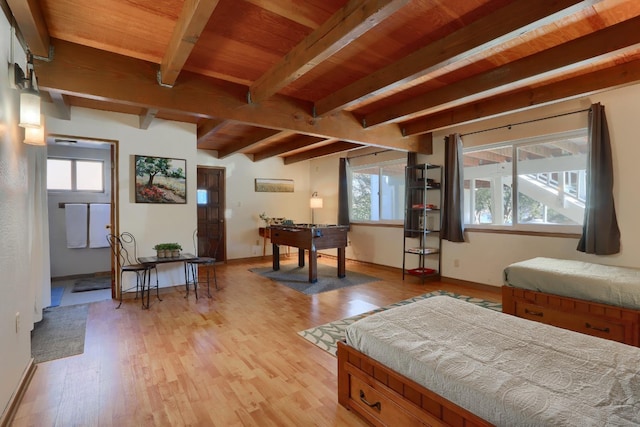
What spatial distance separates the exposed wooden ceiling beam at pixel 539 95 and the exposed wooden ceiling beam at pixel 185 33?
319 cm

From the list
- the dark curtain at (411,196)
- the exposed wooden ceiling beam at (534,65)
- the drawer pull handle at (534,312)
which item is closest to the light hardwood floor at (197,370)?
the drawer pull handle at (534,312)

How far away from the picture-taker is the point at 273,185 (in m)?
7.54

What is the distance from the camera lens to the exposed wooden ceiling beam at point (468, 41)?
5.68 ft

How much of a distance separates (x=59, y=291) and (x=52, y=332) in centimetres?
199

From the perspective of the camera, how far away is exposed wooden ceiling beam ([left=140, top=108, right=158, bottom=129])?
3.51 metres

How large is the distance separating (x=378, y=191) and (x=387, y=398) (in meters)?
5.15

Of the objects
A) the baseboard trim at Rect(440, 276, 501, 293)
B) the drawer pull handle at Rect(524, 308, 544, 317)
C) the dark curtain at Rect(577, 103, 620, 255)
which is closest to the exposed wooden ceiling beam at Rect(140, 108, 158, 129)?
the drawer pull handle at Rect(524, 308, 544, 317)

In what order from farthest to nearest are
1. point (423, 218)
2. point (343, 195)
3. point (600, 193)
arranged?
1. point (343, 195)
2. point (423, 218)
3. point (600, 193)

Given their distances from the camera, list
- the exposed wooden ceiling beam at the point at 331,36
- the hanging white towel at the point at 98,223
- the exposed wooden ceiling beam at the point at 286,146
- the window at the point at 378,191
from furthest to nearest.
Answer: the window at the point at 378,191 < the hanging white towel at the point at 98,223 < the exposed wooden ceiling beam at the point at 286,146 < the exposed wooden ceiling beam at the point at 331,36

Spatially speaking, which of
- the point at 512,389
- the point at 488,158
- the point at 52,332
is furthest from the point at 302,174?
the point at 512,389

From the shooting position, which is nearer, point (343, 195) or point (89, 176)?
point (89, 176)

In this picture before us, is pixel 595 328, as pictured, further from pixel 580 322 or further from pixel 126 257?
pixel 126 257

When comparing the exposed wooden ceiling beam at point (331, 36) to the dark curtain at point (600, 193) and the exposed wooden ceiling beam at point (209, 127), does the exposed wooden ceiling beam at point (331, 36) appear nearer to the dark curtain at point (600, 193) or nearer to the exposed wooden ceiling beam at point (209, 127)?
the exposed wooden ceiling beam at point (209, 127)

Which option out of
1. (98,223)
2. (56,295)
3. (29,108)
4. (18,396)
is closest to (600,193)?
(29,108)
